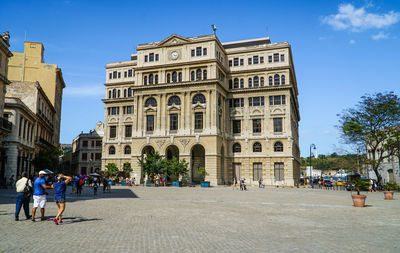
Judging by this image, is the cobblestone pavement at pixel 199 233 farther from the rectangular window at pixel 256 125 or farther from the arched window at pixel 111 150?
the arched window at pixel 111 150

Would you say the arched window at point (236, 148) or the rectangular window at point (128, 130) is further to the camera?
the rectangular window at point (128, 130)

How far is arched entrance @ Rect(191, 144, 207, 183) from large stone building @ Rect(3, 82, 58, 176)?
81.1 ft

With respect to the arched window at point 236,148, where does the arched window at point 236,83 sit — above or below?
above

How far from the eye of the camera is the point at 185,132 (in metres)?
54.1

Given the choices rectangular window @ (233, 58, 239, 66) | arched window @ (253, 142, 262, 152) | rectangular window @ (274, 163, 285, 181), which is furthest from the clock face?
rectangular window @ (274, 163, 285, 181)

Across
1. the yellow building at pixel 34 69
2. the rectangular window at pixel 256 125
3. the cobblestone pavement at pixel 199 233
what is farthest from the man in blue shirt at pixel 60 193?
the yellow building at pixel 34 69

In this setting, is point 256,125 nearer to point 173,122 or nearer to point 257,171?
point 257,171

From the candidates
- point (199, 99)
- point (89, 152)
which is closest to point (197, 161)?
point (199, 99)

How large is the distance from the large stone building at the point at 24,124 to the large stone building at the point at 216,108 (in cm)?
1466

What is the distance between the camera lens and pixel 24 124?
42562mm

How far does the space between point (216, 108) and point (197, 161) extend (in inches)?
441

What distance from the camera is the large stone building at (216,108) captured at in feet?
177

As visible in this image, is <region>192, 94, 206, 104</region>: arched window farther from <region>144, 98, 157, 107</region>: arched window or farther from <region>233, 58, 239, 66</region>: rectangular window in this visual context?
<region>233, 58, 239, 66</region>: rectangular window

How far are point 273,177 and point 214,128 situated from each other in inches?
518
